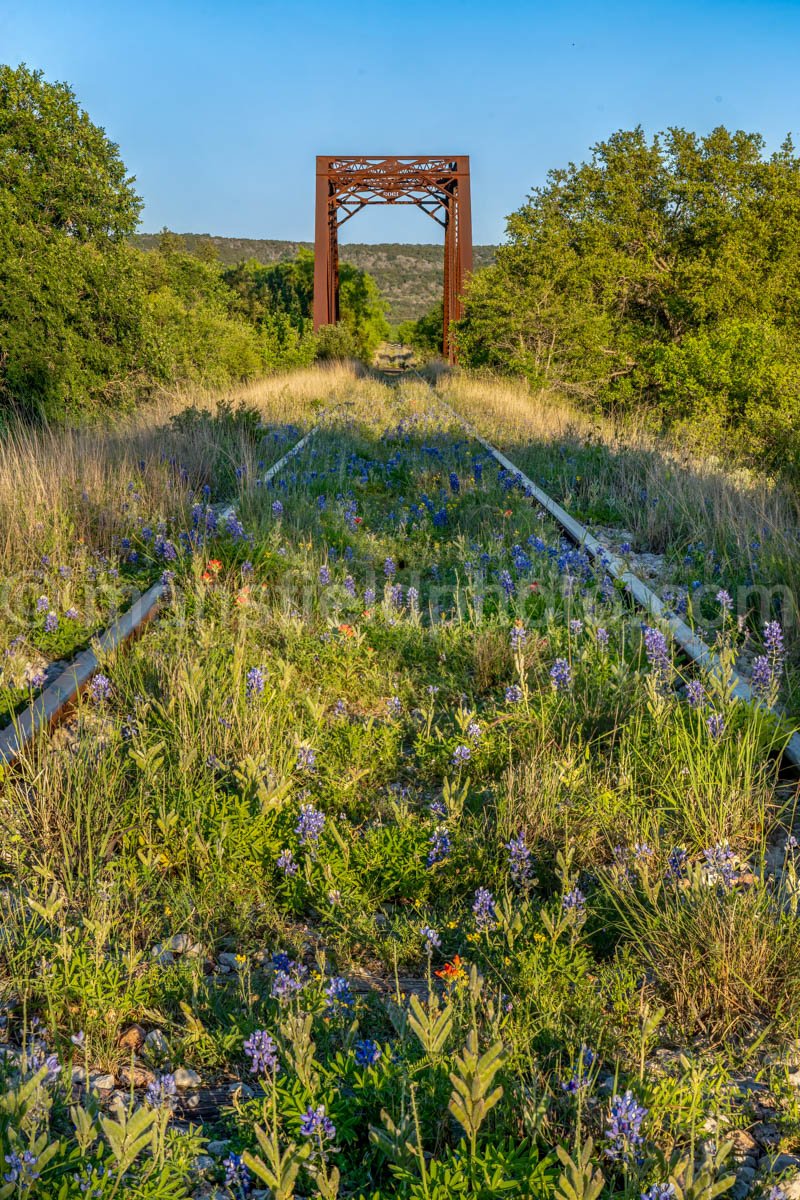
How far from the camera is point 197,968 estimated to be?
2.13 m

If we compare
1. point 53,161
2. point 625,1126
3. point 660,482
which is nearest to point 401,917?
point 625,1126

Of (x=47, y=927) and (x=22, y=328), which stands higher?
(x=22, y=328)

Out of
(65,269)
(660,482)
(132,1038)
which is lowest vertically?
(132,1038)

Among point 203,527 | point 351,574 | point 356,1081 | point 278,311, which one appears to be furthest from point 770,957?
point 278,311

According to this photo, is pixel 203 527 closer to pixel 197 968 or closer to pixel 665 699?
pixel 665 699

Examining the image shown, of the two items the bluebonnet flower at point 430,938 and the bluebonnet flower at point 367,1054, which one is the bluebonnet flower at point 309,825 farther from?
the bluebonnet flower at point 367,1054

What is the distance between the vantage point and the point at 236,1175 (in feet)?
5.20

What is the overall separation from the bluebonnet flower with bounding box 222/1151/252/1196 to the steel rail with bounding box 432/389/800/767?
2.15 m

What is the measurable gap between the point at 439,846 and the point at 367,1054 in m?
0.79

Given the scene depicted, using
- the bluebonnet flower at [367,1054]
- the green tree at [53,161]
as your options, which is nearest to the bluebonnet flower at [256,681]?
the bluebonnet flower at [367,1054]

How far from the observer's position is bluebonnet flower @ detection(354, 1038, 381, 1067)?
176 cm

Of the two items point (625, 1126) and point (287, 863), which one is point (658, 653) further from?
point (625, 1126)

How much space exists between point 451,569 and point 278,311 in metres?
33.7

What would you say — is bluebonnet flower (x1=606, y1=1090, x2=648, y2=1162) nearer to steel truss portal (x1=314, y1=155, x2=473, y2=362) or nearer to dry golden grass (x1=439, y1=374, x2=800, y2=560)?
dry golden grass (x1=439, y1=374, x2=800, y2=560)
